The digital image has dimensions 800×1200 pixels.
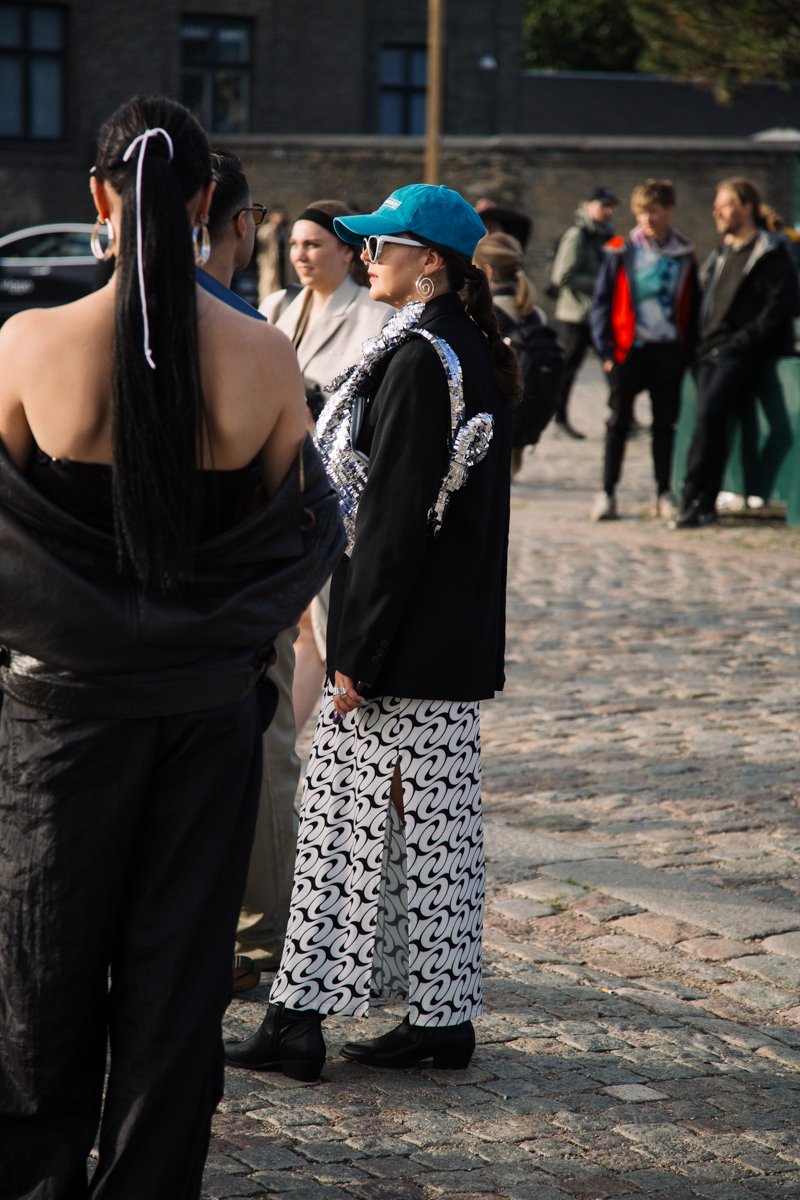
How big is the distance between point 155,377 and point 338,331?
3306mm

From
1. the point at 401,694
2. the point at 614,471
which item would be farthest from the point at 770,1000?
the point at 614,471

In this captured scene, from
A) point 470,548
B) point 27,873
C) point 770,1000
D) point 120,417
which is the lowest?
point 770,1000

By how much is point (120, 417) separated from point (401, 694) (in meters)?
1.48

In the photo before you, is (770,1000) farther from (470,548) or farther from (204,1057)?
(204,1057)

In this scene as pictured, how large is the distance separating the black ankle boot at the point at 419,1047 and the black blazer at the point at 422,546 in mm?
767

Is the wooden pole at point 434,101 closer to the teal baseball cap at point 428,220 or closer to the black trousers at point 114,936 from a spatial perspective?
the teal baseball cap at point 428,220

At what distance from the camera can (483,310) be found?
3.87 meters

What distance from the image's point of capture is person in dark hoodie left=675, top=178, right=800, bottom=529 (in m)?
11.4

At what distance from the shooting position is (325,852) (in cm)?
380

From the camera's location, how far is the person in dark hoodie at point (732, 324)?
1135 centimetres

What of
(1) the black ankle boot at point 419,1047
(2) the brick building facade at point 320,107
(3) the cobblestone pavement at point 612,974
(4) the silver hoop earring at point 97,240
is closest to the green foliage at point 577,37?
(2) the brick building facade at point 320,107

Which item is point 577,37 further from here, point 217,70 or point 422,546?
point 422,546

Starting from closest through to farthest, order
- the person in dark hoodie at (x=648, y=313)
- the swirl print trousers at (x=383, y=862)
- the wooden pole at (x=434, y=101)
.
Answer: the swirl print trousers at (x=383, y=862)
the person in dark hoodie at (x=648, y=313)
the wooden pole at (x=434, y=101)

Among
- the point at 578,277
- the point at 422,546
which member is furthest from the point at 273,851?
the point at 578,277
